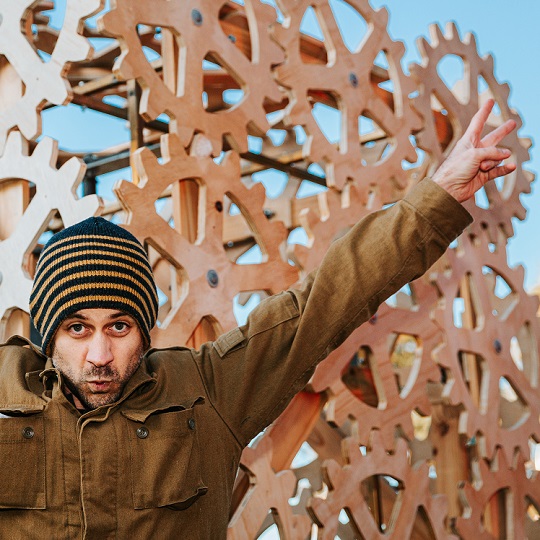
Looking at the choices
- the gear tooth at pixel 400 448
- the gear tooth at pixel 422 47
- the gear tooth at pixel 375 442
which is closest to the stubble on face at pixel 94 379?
the gear tooth at pixel 375 442

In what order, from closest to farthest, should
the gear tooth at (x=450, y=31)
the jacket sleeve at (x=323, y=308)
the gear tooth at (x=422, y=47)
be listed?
the jacket sleeve at (x=323, y=308) → the gear tooth at (x=422, y=47) → the gear tooth at (x=450, y=31)

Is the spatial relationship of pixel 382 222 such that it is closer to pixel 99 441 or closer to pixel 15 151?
pixel 99 441

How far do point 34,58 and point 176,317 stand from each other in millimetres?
659

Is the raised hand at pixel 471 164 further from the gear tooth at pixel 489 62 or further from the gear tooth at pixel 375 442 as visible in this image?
the gear tooth at pixel 489 62

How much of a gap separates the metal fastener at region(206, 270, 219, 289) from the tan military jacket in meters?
0.45

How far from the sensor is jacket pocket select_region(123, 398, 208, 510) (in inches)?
64.4

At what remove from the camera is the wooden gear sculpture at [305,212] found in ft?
7.09

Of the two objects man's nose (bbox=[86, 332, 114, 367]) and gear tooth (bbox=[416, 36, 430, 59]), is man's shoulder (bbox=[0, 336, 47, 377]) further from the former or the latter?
gear tooth (bbox=[416, 36, 430, 59])

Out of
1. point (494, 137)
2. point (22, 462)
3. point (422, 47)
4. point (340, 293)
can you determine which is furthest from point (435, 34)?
point (22, 462)

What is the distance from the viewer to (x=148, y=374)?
1744 mm

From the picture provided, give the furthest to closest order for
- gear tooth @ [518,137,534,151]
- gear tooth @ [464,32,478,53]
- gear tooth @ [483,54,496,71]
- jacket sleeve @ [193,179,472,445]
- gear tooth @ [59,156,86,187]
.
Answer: gear tooth @ [518,137,534,151]
gear tooth @ [483,54,496,71]
gear tooth @ [464,32,478,53]
gear tooth @ [59,156,86,187]
jacket sleeve @ [193,179,472,445]

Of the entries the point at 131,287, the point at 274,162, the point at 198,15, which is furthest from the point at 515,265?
the point at 131,287

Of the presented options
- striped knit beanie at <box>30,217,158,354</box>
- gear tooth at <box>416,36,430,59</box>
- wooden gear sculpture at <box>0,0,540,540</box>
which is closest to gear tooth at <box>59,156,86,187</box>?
wooden gear sculpture at <box>0,0,540,540</box>

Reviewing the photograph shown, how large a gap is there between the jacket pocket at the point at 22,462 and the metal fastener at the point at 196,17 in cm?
114
